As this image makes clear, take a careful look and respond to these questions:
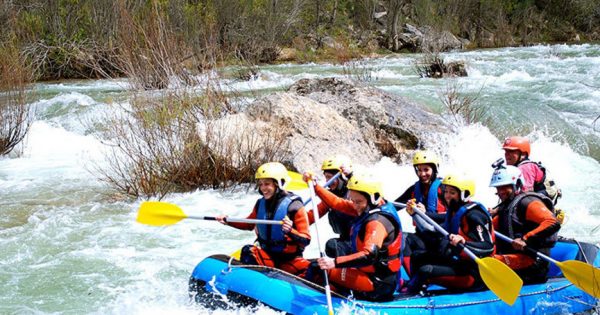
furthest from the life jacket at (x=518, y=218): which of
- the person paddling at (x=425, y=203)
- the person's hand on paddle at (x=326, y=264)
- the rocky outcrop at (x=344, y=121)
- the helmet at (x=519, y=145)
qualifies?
the rocky outcrop at (x=344, y=121)

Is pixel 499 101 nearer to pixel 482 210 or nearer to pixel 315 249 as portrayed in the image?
pixel 315 249

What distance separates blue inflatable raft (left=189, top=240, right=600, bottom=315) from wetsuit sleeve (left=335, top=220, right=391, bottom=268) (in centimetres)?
28

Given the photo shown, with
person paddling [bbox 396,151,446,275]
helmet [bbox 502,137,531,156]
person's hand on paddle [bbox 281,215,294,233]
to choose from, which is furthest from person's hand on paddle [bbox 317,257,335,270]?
helmet [bbox 502,137,531,156]

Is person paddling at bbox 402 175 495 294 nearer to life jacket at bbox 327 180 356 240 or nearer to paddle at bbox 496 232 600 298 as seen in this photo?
paddle at bbox 496 232 600 298

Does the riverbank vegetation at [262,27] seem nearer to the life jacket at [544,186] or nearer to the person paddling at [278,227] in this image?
the person paddling at [278,227]

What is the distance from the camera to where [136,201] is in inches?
320

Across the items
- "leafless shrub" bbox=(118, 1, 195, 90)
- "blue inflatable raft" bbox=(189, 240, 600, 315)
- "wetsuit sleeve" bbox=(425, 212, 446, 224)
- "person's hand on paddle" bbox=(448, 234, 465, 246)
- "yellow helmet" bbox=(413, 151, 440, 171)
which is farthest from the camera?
"leafless shrub" bbox=(118, 1, 195, 90)

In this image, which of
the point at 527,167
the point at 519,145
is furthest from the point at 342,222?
the point at 519,145

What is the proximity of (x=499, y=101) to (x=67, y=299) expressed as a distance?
1017 cm

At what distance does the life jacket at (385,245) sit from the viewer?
438 cm

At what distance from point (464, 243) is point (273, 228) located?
4.61ft

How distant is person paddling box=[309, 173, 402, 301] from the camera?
434cm

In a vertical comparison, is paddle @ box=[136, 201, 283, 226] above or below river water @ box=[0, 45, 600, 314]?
above

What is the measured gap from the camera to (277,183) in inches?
190
